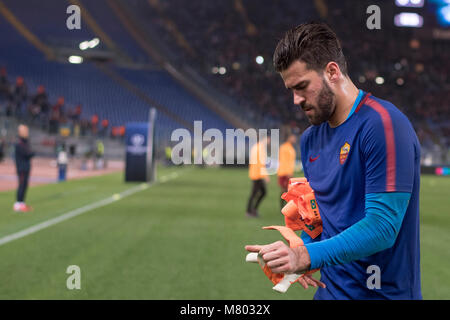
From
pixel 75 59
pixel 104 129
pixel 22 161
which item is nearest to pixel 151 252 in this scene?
pixel 22 161

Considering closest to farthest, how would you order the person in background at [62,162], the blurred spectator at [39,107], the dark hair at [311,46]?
the dark hair at [311,46]
the person in background at [62,162]
the blurred spectator at [39,107]

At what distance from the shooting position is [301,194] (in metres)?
2.00

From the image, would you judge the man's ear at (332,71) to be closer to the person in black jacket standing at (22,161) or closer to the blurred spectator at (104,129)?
the person in black jacket standing at (22,161)

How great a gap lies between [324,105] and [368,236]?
501 millimetres

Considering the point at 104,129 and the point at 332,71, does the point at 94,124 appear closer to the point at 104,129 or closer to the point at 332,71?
the point at 104,129

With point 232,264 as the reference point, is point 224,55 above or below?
above

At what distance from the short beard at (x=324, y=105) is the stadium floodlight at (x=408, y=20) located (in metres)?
14.3

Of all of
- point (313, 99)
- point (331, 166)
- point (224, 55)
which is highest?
point (224, 55)

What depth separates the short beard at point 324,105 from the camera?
1.67 metres

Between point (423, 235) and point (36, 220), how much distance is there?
26.0 feet

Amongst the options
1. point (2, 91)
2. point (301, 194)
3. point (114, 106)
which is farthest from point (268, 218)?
point (114, 106)

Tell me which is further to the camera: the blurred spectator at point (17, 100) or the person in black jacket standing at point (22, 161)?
the blurred spectator at point (17, 100)

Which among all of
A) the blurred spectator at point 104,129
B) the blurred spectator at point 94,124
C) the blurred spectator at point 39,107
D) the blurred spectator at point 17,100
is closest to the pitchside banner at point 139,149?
the blurred spectator at point 17,100

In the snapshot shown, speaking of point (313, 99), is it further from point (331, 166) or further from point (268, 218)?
point (268, 218)
